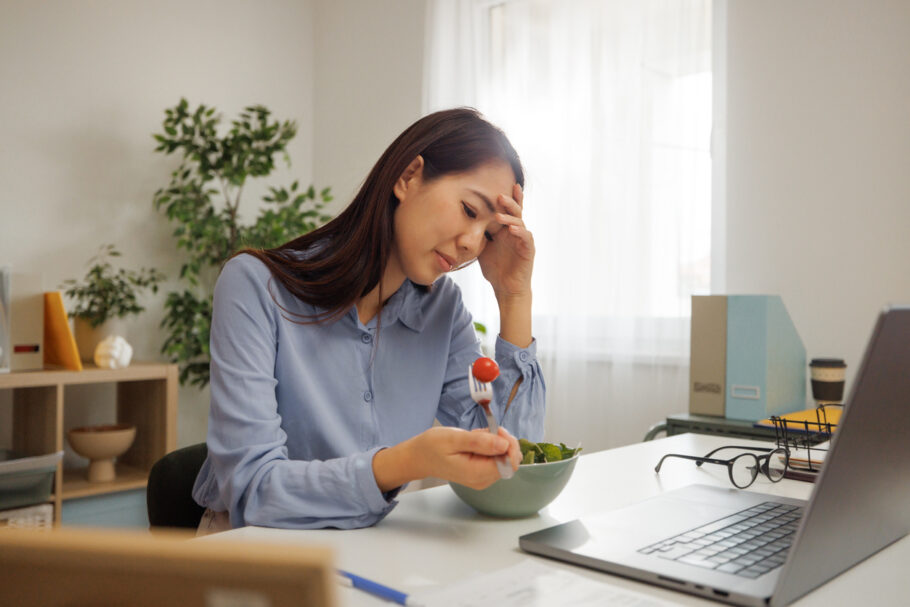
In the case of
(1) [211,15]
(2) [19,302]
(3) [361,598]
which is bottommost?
(3) [361,598]

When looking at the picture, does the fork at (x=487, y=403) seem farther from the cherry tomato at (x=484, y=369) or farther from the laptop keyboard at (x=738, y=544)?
the laptop keyboard at (x=738, y=544)

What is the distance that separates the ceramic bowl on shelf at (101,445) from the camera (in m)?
2.54

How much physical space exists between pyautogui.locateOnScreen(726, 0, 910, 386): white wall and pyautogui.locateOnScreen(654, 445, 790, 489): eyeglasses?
3.72 feet

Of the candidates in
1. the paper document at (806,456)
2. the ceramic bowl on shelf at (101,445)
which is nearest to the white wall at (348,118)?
the ceramic bowl on shelf at (101,445)

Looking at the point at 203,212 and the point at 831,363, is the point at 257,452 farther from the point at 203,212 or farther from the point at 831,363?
the point at 203,212

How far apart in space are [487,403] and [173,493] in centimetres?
56

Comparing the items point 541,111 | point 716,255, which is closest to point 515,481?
point 716,255

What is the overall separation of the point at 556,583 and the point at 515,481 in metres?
0.21

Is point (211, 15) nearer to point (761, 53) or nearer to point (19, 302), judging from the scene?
point (19, 302)

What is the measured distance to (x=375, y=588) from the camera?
63 cm

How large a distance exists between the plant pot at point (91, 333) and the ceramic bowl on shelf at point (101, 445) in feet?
0.92

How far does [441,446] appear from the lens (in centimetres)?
80

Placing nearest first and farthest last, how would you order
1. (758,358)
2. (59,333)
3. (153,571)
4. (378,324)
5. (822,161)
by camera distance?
(153,571)
(378,324)
(758,358)
(822,161)
(59,333)

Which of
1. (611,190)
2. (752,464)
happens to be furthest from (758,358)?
(611,190)
